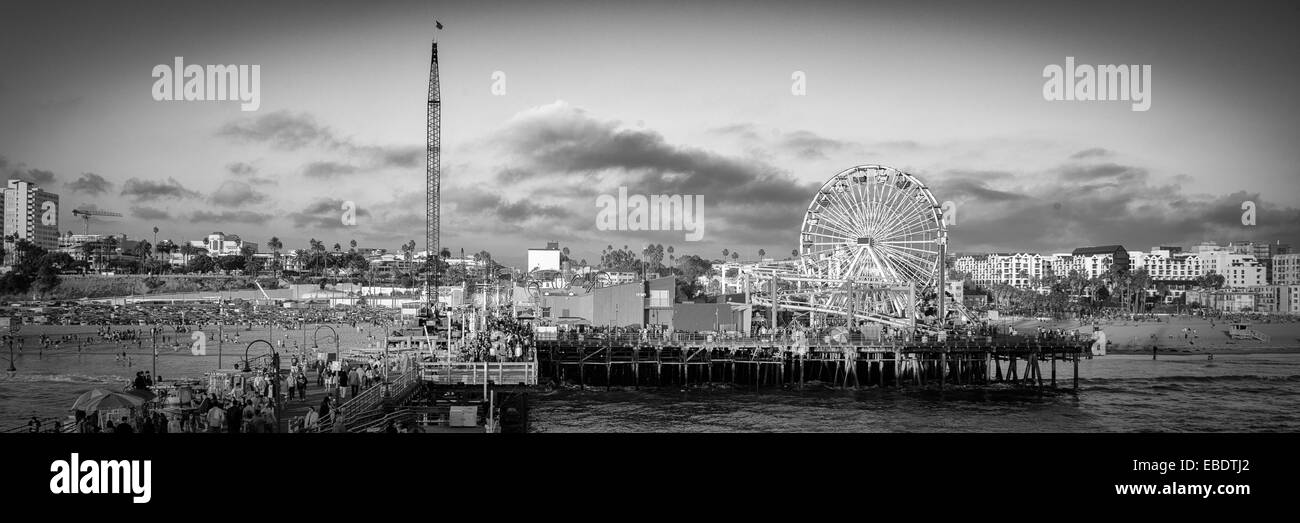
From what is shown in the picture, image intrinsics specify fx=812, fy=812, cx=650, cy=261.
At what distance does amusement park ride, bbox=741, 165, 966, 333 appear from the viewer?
74000mm

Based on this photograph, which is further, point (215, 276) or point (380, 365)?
point (215, 276)

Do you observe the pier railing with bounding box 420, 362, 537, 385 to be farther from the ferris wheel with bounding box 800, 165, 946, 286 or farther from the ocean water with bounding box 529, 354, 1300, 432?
the ferris wheel with bounding box 800, 165, 946, 286

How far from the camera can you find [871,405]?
4716 cm

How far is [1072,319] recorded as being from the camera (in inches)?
5822

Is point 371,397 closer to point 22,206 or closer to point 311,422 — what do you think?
point 311,422

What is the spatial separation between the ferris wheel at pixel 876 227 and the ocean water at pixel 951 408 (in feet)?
60.7

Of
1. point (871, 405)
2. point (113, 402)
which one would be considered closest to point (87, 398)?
point (113, 402)

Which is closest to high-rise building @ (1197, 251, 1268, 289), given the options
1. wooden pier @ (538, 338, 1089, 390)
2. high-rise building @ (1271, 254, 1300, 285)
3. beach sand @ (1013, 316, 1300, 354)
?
high-rise building @ (1271, 254, 1300, 285)

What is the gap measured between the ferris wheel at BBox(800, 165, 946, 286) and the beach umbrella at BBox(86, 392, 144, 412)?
194ft

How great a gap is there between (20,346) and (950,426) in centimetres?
7185

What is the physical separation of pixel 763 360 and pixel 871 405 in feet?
33.8

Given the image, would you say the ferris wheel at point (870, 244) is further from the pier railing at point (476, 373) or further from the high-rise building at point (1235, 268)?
the high-rise building at point (1235, 268)
